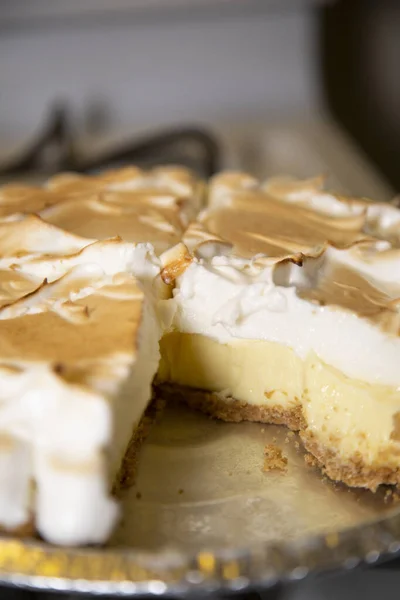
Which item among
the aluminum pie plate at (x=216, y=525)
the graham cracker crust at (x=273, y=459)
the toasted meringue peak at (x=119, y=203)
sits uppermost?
the toasted meringue peak at (x=119, y=203)

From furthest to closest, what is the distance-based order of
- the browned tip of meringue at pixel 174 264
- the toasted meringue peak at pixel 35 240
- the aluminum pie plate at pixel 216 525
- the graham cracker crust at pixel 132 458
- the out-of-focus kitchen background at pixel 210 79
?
the out-of-focus kitchen background at pixel 210 79 → the toasted meringue peak at pixel 35 240 → the browned tip of meringue at pixel 174 264 → the graham cracker crust at pixel 132 458 → the aluminum pie plate at pixel 216 525

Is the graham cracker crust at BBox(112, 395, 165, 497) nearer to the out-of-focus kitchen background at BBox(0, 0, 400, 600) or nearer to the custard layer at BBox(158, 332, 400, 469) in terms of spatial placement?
the custard layer at BBox(158, 332, 400, 469)

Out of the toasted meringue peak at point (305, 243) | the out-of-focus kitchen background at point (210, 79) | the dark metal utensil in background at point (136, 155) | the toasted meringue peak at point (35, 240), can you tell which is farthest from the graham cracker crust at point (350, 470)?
the out-of-focus kitchen background at point (210, 79)

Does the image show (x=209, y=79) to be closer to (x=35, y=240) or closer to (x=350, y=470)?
(x=35, y=240)

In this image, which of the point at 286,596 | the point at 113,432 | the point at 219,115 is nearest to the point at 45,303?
the point at 113,432

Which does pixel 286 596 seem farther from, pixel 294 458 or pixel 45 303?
pixel 45 303

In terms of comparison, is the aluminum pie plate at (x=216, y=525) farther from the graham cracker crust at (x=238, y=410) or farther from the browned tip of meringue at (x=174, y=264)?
the browned tip of meringue at (x=174, y=264)
